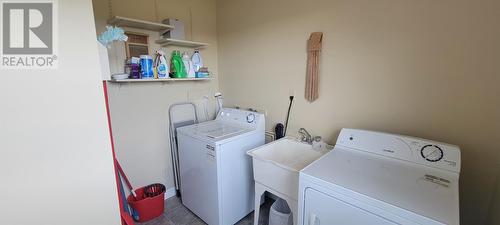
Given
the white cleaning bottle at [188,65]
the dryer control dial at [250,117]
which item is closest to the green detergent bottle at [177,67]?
the white cleaning bottle at [188,65]

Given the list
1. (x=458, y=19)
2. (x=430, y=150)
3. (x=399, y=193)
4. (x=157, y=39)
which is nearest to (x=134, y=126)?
(x=157, y=39)

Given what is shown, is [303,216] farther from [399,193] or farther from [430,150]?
[430,150]

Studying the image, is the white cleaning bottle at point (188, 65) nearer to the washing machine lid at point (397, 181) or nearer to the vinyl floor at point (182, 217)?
the vinyl floor at point (182, 217)

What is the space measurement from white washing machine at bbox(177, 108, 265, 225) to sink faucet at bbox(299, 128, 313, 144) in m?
0.39

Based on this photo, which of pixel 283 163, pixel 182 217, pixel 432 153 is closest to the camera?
Answer: pixel 432 153

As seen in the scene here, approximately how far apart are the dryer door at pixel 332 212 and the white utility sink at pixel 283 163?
0.23 m

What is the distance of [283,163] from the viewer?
167 cm

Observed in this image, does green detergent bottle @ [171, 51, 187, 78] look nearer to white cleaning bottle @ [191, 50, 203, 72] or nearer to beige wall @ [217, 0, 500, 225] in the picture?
white cleaning bottle @ [191, 50, 203, 72]

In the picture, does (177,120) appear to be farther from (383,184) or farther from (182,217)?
(383,184)

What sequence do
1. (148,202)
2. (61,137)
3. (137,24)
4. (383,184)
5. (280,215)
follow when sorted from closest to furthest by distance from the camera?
(61,137) < (383,184) < (280,215) < (137,24) < (148,202)

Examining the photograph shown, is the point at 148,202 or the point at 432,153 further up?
the point at 432,153

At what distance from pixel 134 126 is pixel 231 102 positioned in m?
1.16

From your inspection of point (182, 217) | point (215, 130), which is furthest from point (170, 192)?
point (215, 130)

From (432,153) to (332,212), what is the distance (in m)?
0.74
